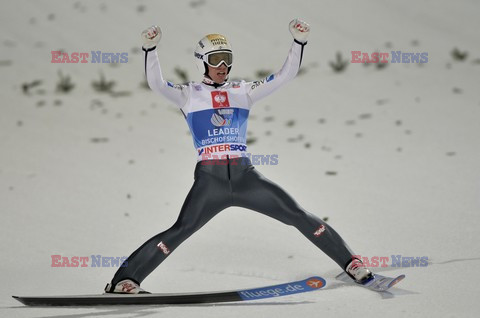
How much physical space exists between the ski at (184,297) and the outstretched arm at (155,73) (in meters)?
1.45

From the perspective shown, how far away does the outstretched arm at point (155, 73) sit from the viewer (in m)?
6.86

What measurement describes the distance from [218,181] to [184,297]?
88 centimetres

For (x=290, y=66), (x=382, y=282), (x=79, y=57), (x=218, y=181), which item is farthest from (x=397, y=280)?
(x=79, y=57)

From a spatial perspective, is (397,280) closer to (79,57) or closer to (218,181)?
(218,181)

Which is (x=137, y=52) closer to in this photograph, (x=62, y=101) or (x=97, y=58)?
(x=97, y=58)

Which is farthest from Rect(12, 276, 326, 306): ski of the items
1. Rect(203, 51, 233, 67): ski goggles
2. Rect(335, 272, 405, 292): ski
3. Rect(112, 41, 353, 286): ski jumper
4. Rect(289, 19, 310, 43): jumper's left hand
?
Rect(289, 19, 310, 43): jumper's left hand

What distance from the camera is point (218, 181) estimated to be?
22.6ft

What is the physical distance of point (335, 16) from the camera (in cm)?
1855

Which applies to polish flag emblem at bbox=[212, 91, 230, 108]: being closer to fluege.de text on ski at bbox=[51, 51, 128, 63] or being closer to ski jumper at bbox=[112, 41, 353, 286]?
ski jumper at bbox=[112, 41, 353, 286]

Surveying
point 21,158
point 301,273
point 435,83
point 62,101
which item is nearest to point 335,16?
point 435,83

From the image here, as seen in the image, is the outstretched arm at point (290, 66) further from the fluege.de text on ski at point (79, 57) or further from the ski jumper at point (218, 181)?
the fluege.de text on ski at point (79, 57)

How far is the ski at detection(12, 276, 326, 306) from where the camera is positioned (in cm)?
662

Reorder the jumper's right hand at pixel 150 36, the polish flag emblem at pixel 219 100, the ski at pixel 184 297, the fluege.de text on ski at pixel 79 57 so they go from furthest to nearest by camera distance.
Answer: the fluege.de text on ski at pixel 79 57 < the polish flag emblem at pixel 219 100 < the jumper's right hand at pixel 150 36 < the ski at pixel 184 297

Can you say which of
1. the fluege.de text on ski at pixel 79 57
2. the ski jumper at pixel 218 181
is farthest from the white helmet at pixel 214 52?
the fluege.de text on ski at pixel 79 57
